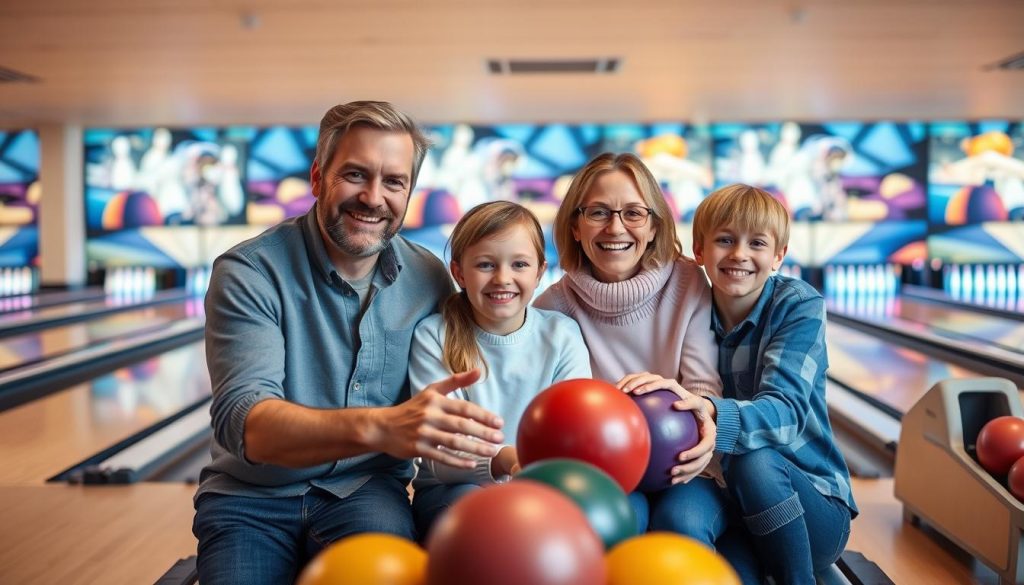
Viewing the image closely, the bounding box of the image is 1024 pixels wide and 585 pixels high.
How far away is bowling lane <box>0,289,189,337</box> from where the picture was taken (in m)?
6.07

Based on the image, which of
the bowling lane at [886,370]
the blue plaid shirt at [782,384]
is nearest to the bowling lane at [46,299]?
the bowling lane at [886,370]

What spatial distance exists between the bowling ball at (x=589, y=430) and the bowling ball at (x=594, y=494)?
0.48ft

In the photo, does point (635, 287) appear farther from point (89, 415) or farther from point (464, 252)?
point (89, 415)

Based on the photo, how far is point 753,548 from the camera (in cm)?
161

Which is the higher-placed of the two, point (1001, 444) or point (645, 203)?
point (645, 203)

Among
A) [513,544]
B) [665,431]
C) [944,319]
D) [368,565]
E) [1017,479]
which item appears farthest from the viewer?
[944,319]

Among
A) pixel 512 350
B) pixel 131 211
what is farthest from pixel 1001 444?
pixel 131 211

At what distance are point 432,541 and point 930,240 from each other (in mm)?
9567

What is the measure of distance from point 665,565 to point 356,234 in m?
0.92

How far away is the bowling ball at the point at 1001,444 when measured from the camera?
193 centimetres

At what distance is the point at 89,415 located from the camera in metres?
3.74

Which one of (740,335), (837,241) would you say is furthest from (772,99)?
(740,335)

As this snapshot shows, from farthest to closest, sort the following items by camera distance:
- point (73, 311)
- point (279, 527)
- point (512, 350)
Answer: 1. point (73, 311)
2. point (512, 350)
3. point (279, 527)

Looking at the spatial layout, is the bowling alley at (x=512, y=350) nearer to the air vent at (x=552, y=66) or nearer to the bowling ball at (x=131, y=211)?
the air vent at (x=552, y=66)
